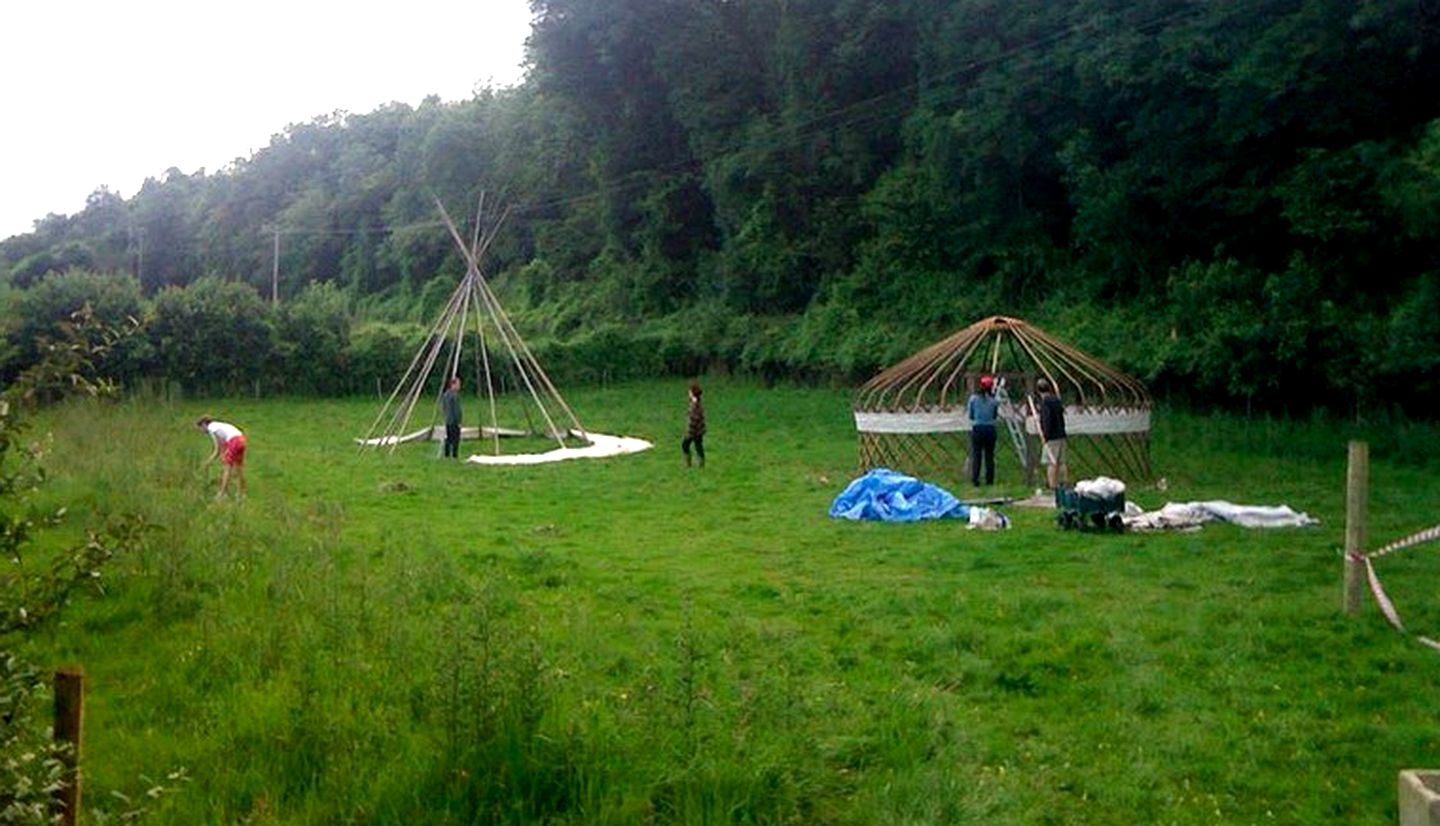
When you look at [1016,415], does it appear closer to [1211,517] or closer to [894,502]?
[894,502]

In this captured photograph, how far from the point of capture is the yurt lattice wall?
50.3 feet

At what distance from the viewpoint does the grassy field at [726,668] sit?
459 cm

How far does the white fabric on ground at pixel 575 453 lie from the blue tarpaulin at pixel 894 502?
6289 millimetres

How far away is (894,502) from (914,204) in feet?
55.3

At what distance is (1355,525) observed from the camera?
7297 millimetres

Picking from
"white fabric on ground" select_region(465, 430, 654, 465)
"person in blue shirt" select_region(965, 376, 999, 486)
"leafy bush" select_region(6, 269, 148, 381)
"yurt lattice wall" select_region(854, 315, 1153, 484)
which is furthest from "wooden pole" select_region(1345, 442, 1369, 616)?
"leafy bush" select_region(6, 269, 148, 381)

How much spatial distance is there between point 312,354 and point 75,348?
28423 mm

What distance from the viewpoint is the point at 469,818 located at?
4.37m

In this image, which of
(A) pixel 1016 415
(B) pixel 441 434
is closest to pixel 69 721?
(A) pixel 1016 415

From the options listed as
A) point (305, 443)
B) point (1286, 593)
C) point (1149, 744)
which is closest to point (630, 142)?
point (305, 443)

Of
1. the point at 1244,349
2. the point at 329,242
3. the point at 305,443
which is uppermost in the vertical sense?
the point at 329,242

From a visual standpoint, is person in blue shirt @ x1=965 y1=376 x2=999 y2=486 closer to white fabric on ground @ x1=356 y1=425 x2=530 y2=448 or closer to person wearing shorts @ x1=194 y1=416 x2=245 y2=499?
person wearing shorts @ x1=194 y1=416 x2=245 y2=499

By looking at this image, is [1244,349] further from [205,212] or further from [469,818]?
[205,212]

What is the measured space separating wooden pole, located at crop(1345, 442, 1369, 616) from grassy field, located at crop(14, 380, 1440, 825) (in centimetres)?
20
